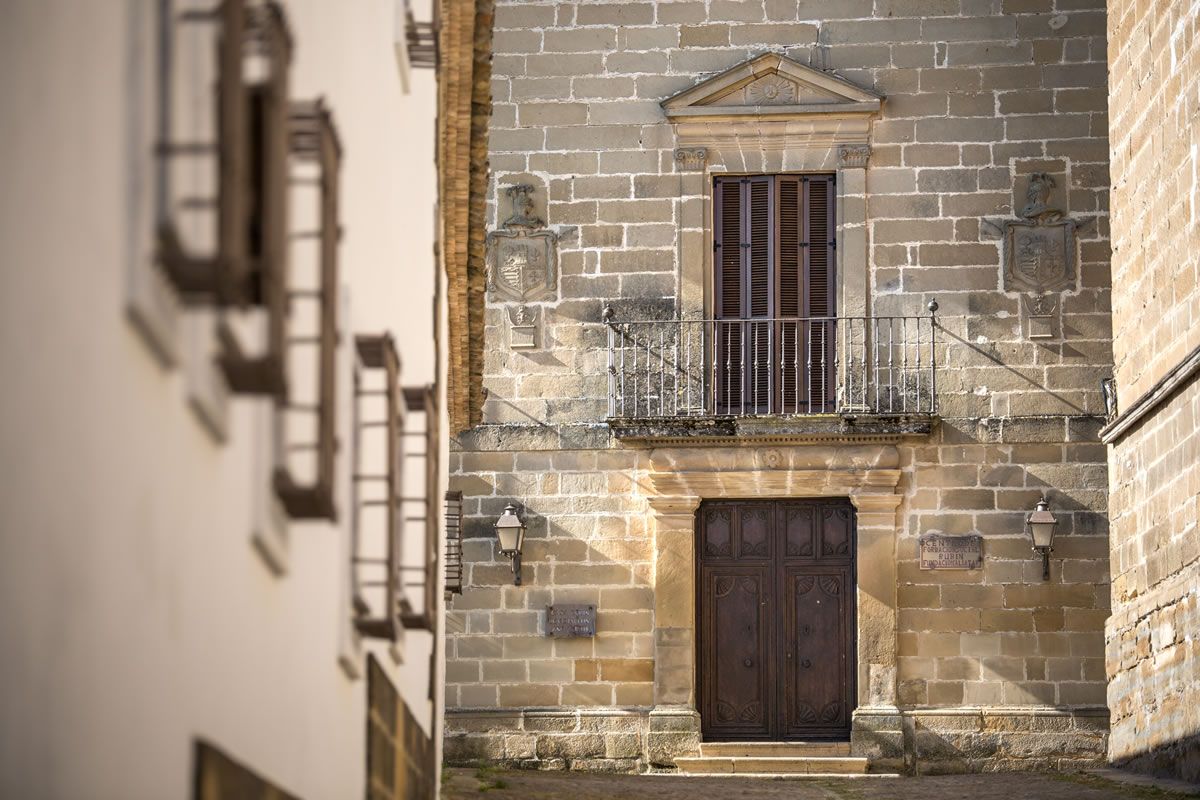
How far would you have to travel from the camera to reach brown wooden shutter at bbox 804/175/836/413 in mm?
17500

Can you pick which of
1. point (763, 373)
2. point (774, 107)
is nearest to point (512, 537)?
point (763, 373)

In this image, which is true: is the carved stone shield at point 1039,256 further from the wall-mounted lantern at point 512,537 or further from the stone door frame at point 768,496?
the wall-mounted lantern at point 512,537

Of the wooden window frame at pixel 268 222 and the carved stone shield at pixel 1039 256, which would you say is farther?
the carved stone shield at pixel 1039 256

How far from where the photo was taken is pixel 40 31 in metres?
2.20

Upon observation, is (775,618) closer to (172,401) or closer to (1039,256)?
(1039,256)

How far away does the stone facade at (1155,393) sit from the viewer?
11.9 meters

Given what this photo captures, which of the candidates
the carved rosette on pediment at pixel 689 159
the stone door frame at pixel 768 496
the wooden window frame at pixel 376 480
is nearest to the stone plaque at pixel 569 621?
the stone door frame at pixel 768 496

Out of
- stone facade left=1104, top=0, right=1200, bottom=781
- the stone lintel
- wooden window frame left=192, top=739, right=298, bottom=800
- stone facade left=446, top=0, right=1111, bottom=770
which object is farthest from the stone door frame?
wooden window frame left=192, top=739, right=298, bottom=800

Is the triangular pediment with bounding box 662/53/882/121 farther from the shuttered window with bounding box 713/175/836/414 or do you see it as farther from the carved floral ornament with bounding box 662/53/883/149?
the shuttered window with bounding box 713/175/836/414

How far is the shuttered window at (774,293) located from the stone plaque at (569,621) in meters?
2.21

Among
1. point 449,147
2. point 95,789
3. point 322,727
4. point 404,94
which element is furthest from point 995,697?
point 95,789

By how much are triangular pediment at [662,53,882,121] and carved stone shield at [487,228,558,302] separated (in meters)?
1.65

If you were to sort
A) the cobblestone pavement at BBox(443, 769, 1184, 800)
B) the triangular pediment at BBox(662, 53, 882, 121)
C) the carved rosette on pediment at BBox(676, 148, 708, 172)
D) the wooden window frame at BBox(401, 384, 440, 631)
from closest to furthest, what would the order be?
the wooden window frame at BBox(401, 384, 440, 631) < the cobblestone pavement at BBox(443, 769, 1184, 800) < the triangular pediment at BBox(662, 53, 882, 121) < the carved rosette on pediment at BBox(676, 148, 708, 172)

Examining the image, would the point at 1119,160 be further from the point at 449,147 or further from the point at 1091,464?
the point at 449,147
